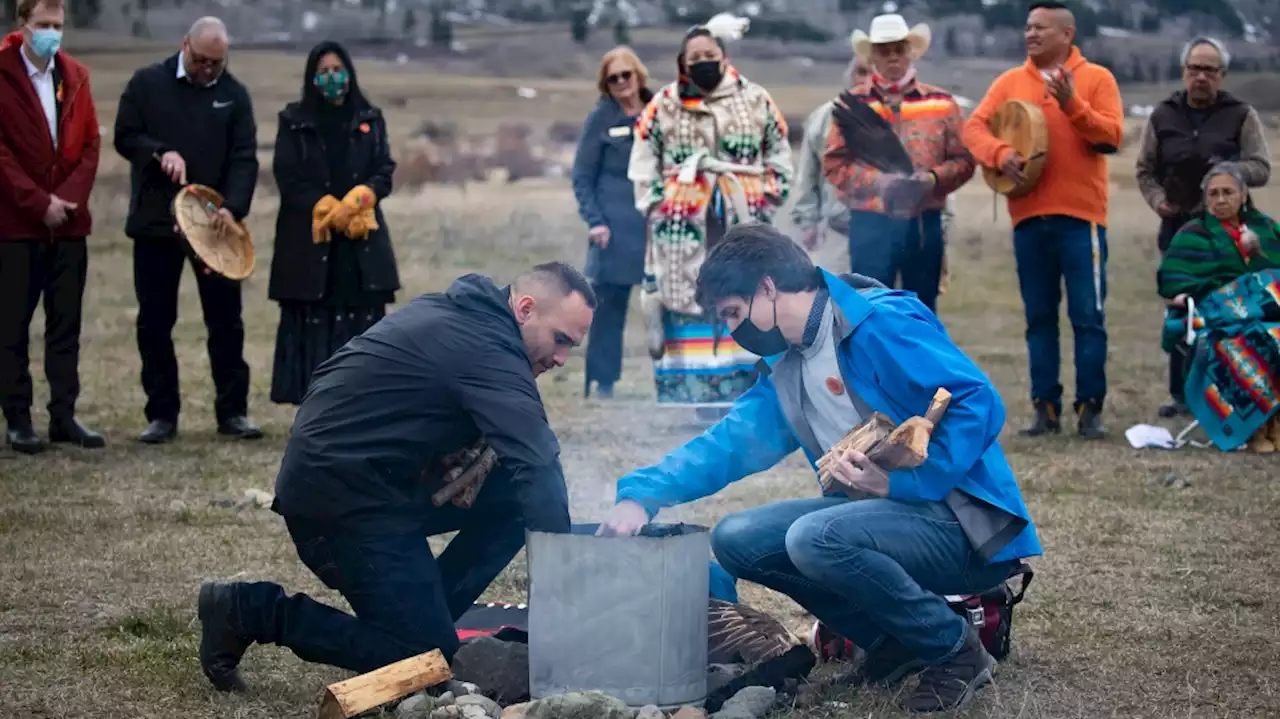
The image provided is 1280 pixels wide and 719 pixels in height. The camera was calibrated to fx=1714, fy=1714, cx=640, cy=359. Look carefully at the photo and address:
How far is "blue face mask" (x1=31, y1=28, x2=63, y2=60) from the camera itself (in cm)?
806

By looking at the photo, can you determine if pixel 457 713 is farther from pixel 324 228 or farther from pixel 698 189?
pixel 698 189

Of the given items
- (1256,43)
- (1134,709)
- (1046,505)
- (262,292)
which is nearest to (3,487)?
(1046,505)

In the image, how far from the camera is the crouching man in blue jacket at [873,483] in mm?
4309

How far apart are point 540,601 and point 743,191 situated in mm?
4603

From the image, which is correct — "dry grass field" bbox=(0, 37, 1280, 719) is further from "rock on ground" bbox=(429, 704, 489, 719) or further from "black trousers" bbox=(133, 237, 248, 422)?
"rock on ground" bbox=(429, 704, 489, 719)

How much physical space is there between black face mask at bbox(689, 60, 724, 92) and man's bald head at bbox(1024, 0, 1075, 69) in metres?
1.54

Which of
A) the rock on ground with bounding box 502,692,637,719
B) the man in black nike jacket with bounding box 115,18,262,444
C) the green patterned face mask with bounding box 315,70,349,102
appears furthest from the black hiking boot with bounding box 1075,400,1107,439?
the rock on ground with bounding box 502,692,637,719

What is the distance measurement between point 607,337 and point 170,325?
256cm

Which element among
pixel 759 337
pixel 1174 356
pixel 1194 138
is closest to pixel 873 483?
pixel 759 337

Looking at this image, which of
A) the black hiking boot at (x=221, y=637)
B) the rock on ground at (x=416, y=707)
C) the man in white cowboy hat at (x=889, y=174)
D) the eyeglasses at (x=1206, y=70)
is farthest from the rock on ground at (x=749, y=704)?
the eyeglasses at (x=1206, y=70)

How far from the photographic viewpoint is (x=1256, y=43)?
14.2 meters

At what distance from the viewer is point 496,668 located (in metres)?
4.44

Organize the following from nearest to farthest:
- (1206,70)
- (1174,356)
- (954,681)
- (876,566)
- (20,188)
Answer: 1. (876,566)
2. (954,681)
3. (20,188)
4. (1206,70)
5. (1174,356)

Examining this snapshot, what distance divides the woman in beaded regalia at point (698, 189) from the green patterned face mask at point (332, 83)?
149 centimetres
